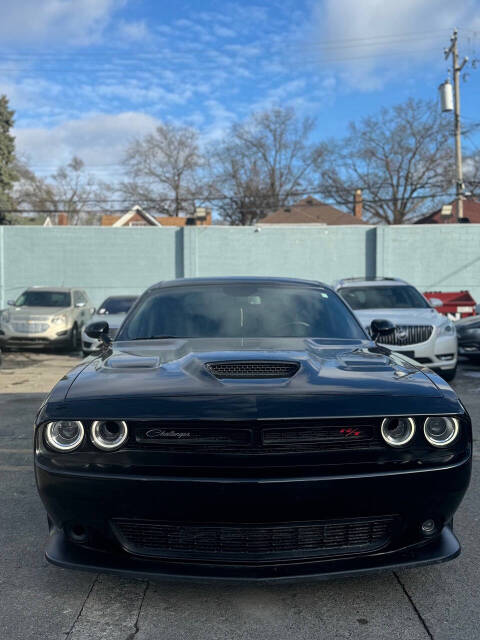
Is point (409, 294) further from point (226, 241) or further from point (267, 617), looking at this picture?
point (226, 241)

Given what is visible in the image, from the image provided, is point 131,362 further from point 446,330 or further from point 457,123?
point 457,123

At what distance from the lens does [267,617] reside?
8.05 ft

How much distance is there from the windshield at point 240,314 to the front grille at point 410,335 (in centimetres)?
454

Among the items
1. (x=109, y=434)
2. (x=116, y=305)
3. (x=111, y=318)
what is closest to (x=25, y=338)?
(x=116, y=305)

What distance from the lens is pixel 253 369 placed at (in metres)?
2.79

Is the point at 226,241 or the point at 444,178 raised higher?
the point at 444,178

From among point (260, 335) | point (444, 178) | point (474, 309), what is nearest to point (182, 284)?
point (260, 335)

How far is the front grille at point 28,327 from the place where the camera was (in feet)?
44.5

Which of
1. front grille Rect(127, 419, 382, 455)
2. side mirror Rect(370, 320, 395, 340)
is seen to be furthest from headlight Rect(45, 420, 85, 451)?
side mirror Rect(370, 320, 395, 340)

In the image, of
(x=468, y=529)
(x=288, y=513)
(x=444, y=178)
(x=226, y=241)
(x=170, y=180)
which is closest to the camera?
(x=288, y=513)

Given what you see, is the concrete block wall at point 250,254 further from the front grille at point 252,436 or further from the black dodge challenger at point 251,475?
the front grille at point 252,436

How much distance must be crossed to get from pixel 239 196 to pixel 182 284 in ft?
163

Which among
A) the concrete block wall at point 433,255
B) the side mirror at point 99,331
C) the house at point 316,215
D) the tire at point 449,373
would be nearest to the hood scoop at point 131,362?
the side mirror at point 99,331

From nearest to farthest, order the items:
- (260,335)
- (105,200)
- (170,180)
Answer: (260,335)
(105,200)
(170,180)
